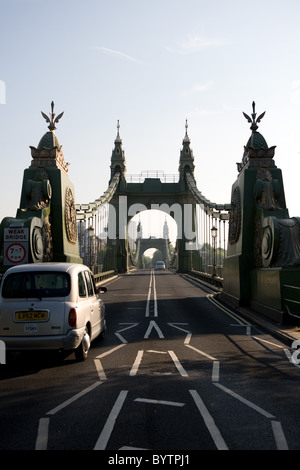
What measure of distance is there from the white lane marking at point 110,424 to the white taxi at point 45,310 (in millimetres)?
1975

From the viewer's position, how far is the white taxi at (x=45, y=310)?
7.64 m

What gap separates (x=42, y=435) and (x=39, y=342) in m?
3.11

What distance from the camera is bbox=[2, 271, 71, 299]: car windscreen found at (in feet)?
26.4

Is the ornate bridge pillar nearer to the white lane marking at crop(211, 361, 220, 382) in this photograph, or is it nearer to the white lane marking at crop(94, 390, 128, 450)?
the white lane marking at crop(211, 361, 220, 382)

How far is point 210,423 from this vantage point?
4.92 metres

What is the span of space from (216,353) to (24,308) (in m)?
4.00

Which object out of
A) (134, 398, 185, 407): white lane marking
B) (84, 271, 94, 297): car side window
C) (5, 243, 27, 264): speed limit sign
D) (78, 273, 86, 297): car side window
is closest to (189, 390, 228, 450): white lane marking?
(134, 398, 185, 407): white lane marking

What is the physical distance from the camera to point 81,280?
29.7ft

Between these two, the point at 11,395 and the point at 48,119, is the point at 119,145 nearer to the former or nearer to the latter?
the point at 48,119

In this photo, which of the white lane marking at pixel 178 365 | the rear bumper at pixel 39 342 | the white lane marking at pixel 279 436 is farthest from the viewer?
the rear bumper at pixel 39 342

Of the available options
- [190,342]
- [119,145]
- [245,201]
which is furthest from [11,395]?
[119,145]

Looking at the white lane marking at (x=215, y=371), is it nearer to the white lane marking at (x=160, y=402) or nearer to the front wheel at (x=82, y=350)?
the white lane marking at (x=160, y=402)

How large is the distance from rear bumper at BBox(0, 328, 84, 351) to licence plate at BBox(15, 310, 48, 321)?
30 cm

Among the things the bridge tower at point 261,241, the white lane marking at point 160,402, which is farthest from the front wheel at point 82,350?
the bridge tower at point 261,241
